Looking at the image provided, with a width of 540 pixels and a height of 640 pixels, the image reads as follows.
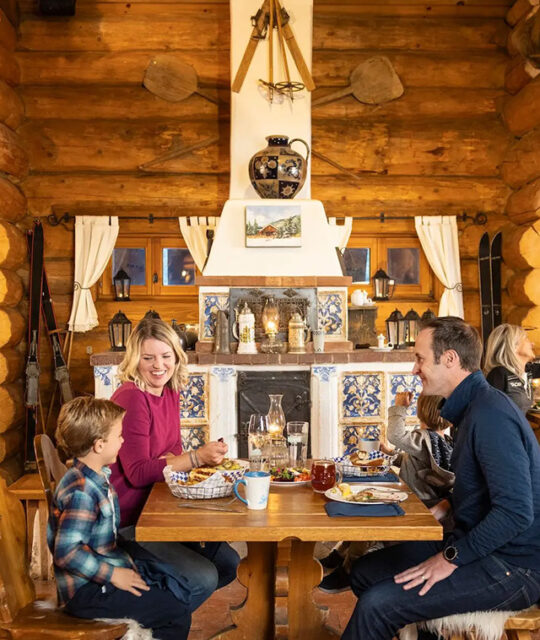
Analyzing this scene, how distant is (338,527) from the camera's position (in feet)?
6.94

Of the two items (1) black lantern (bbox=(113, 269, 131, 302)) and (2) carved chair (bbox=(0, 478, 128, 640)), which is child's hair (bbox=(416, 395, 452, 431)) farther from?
(1) black lantern (bbox=(113, 269, 131, 302))

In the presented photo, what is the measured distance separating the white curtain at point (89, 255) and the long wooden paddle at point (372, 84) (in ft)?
7.59

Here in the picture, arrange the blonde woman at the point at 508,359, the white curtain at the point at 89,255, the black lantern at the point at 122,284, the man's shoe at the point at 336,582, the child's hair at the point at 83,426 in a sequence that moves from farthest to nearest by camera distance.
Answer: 1. the white curtain at the point at 89,255
2. the black lantern at the point at 122,284
3. the blonde woman at the point at 508,359
4. the man's shoe at the point at 336,582
5. the child's hair at the point at 83,426

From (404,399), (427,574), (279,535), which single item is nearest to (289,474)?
(279,535)

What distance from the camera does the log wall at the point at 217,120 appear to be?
720 cm

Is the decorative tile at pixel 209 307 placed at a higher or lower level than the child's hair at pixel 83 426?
higher

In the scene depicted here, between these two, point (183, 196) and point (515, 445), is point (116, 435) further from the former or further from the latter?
point (183, 196)

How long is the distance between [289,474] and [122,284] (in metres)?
4.54

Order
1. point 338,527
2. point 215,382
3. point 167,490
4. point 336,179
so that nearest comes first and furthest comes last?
point 338,527, point 167,490, point 215,382, point 336,179

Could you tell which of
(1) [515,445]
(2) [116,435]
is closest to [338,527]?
(1) [515,445]

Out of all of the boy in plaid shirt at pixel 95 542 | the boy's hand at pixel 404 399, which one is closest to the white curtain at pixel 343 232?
the boy's hand at pixel 404 399

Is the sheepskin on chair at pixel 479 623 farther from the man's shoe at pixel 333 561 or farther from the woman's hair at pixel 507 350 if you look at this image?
the woman's hair at pixel 507 350

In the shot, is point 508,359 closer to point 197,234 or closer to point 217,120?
point 197,234

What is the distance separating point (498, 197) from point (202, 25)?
3355mm
